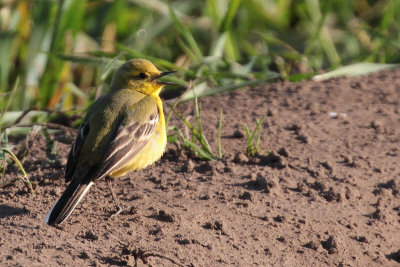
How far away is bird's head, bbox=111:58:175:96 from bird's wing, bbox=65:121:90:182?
0.66m

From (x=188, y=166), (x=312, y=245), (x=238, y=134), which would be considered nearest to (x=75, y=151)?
(x=188, y=166)

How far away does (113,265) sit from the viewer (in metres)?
4.55

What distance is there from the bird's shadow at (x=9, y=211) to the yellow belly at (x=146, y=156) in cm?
68

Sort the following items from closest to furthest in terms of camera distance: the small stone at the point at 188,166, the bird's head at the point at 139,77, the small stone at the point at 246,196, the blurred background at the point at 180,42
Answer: the small stone at the point at 246,196
the small stone at the point at 188,166
the bird's head at the point at 139,77
the blurred background at the point at 180,42

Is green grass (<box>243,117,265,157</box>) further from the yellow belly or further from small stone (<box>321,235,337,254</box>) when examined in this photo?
small stone (<box>321,235,337,254</box>)

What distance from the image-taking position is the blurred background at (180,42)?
25.7 feet

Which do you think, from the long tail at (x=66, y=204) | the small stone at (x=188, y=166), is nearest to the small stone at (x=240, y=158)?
the small stone at (x=188, y=166)

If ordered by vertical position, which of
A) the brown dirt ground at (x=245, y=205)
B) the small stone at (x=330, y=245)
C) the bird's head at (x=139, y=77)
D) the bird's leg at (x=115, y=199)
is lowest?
the small stone at (x=330, y=245)

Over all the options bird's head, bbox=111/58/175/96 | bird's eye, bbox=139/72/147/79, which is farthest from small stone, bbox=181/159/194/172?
bird's eye, bbox=139/72/147/79

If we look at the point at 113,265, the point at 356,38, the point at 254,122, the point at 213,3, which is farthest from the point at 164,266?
the point at 356,38

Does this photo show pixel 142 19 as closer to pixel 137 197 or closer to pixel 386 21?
pixel 386 21

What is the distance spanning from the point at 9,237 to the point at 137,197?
3.70 feet

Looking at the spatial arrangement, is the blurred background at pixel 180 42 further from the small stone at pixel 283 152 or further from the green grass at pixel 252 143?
the small stone at pixel 283 152

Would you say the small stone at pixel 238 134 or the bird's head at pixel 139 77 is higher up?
the bird's head at pixel 139 77
